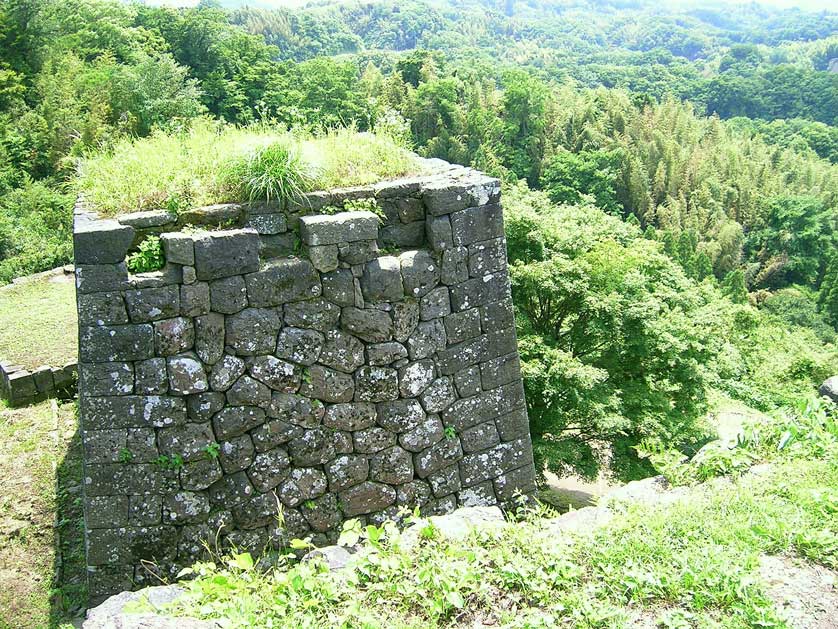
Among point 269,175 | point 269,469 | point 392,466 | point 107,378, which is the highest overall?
point 269,175

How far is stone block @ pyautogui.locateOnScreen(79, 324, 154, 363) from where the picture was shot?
16.1ft

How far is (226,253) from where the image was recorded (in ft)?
16.7

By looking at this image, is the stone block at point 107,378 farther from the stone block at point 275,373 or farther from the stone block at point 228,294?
the stone block at point 275,373

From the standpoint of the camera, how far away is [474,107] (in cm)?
4559

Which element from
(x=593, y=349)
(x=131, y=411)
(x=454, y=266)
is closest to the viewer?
(x=131, y=411)

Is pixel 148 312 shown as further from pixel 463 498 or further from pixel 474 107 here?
pixel 474 107

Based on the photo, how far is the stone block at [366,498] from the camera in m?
5.70

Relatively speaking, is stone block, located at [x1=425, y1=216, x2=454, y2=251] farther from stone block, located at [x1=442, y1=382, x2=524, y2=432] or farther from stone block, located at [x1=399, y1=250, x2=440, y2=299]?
stone block, located at [x1=442, y1=382, x2=524, y2=432]

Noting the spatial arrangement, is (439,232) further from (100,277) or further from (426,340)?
(100,277)

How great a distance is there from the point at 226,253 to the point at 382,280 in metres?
1.20

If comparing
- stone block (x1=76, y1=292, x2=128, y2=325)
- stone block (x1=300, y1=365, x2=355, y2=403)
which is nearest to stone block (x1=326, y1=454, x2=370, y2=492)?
stone block (x1=300, y1=365, x2=355, y2=403)

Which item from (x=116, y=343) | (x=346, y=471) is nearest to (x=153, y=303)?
(x=116, y=343)

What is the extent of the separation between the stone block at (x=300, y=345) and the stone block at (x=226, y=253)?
1.82 ft

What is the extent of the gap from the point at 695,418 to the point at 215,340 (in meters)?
8.81
